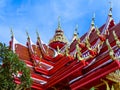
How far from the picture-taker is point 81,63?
310 inches

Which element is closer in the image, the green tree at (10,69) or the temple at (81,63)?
the green tree at (10,69)

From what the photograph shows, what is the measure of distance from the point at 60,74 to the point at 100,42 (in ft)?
5.44

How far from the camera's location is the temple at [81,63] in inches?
265

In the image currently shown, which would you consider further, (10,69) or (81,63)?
Answer: (81,63)

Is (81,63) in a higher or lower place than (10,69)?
higher

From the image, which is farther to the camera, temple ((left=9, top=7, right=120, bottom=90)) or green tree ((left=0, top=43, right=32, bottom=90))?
temple ((left=9, top=7, right=120, bottom=90))

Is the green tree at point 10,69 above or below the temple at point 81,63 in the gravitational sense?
below

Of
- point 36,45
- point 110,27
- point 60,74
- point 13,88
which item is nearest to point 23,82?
point 13,88

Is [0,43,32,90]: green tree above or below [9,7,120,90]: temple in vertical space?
below

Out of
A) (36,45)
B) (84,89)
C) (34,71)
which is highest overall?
(36,45)

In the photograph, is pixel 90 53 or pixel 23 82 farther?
pixel 90 53

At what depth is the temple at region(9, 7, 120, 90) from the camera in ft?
22.1

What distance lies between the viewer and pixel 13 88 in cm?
463

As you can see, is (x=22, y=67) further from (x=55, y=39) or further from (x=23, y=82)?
(x=55, y=39)
